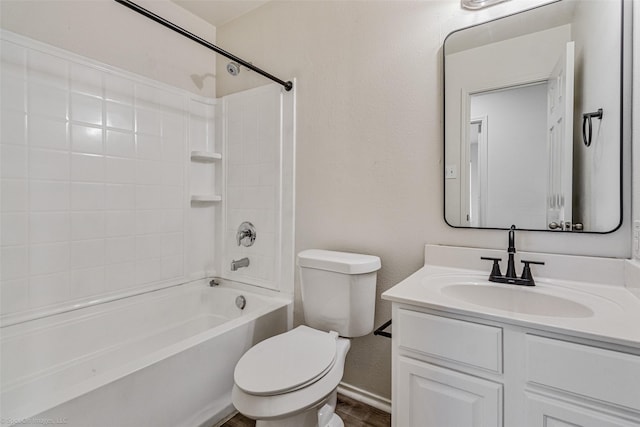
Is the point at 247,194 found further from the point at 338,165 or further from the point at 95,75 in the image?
the point at 95,75

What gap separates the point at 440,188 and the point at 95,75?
1934mm

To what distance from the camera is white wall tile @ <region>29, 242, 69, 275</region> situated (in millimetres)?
1518

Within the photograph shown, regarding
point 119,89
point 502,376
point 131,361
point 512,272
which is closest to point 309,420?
point 502,376

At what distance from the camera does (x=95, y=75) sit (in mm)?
1711

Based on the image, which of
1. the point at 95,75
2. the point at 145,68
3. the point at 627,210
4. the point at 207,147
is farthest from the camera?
the point at 207,147

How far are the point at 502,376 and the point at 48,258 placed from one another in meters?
2.03

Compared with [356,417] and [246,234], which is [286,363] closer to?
[356,417]

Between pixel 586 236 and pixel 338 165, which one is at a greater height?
pixel 338 165

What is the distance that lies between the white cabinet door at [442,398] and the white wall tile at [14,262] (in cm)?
176

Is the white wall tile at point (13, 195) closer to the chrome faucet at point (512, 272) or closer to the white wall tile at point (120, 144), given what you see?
the white wall tile at point (120, 144)

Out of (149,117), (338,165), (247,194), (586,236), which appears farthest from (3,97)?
(586,236)

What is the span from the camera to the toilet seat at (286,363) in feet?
3.62

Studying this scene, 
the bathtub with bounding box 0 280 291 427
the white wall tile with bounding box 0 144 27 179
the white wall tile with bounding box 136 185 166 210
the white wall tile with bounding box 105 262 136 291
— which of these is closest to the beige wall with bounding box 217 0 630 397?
the bathtub with bounding box 0 280 291 427

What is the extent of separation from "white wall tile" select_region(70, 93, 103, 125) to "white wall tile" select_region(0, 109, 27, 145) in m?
0.21
